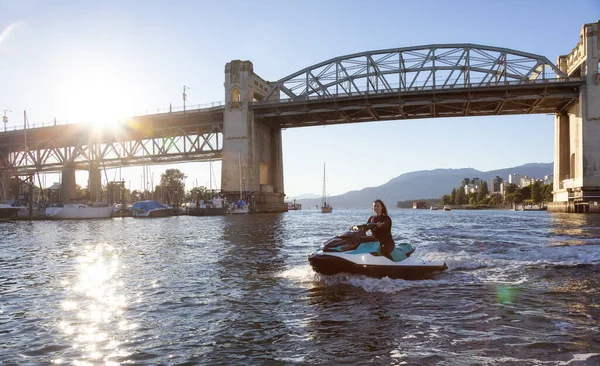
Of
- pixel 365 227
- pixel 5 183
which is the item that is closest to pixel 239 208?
pixel 365 227

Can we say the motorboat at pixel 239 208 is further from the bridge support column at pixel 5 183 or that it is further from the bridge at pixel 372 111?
the bridge support column at pixel 5 183

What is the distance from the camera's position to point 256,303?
9.26 m

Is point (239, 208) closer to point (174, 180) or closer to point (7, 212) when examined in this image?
point (7, 212)

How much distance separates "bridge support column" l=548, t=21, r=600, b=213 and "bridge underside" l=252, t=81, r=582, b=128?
2.11 meters

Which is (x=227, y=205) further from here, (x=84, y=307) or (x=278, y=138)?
(x=84, y=307)

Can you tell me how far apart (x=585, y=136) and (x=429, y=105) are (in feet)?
71.1

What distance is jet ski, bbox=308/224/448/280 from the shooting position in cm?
1114

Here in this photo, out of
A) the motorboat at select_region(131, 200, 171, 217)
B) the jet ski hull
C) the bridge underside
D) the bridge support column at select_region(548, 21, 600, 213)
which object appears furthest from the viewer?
the motorboat at select_region(131, 200, 171, 217)

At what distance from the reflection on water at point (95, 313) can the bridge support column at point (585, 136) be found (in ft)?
204

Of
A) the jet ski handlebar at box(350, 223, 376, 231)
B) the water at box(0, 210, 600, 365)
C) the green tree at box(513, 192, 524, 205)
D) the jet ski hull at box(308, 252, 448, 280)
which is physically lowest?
the green tree at box(513, 192, 524, 205)

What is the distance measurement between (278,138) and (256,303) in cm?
7746

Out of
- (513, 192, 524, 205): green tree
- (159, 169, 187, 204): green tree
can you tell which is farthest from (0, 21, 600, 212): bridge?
A: (513, 192, 524, 205): green tree

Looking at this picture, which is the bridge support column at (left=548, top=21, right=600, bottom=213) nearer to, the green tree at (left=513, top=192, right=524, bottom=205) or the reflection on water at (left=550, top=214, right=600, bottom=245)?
the reflection on water at (left=550, top=214, right=600, bottom=245)

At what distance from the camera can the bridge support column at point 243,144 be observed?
72812 mm
